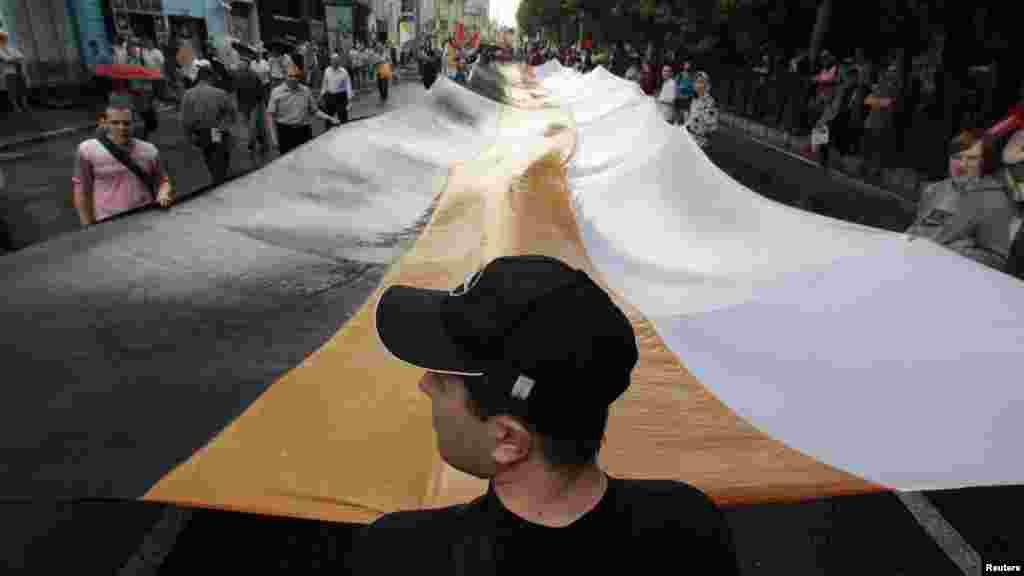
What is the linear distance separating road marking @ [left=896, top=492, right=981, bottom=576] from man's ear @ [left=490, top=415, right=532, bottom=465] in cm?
404

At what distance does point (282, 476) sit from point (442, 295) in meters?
1.39

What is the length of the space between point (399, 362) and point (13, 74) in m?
19.4

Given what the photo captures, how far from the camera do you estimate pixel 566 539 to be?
1148 millimetres

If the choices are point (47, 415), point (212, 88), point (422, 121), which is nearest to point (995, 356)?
point (47, 415)

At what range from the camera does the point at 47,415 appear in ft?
8.05

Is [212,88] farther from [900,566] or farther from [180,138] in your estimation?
[900,566]

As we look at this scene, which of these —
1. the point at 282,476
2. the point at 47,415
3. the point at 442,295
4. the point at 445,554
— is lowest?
the point at 282,476

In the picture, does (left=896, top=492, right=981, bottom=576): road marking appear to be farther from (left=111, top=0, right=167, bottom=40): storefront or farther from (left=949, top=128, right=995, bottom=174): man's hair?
(left=111, top=0, right=167, bottom=40): storefront

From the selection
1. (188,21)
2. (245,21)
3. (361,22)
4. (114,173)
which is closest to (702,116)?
(114,173)

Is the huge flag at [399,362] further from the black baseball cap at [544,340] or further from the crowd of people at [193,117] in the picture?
the black baseball cap at [544,340]

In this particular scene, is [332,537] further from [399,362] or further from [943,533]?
[943,533]

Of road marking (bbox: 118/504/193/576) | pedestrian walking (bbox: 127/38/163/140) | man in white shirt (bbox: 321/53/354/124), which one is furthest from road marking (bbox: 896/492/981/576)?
man in white shirt (bbox: 321/53/354/124)

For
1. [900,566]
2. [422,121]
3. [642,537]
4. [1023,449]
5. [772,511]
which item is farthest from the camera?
[422,121]

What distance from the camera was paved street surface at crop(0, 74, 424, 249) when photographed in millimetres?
8633
